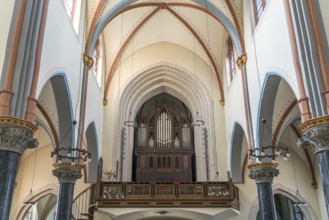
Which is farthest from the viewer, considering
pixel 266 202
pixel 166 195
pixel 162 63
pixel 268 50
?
pixel 162 63

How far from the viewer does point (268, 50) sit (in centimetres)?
1258

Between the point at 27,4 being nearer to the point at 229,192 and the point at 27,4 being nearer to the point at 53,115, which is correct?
the point at 53,115

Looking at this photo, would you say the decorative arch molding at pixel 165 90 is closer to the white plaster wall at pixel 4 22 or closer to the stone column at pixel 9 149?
the white plaster wall at pixel 4 22

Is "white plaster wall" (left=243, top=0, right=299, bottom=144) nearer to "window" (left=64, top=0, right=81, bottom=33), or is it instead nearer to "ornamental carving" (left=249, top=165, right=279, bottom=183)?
"ornamental carving" (left=249, top=165, right=279, bottom=183)

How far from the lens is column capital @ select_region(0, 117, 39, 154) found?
8.20 meters

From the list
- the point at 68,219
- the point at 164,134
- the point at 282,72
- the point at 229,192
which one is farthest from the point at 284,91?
the point at 164,134

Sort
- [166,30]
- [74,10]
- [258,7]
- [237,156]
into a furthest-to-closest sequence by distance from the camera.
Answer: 1. [166,30]
2. [237,156]
3. [258,7]
4. [74,10]

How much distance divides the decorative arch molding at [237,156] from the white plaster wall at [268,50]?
4.54 m

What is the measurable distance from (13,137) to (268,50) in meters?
8.43

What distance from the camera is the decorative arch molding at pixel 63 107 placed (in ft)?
42.1

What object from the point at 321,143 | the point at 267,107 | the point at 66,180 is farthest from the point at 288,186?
the point at 321,143

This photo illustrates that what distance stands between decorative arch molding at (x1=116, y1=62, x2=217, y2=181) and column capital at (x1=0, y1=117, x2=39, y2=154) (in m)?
12.1

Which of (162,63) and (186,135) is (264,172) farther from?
(162,63)

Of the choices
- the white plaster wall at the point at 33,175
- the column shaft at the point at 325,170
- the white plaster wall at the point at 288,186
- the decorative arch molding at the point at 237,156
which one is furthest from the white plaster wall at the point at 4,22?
the white plaster wall at the point at 288,186
